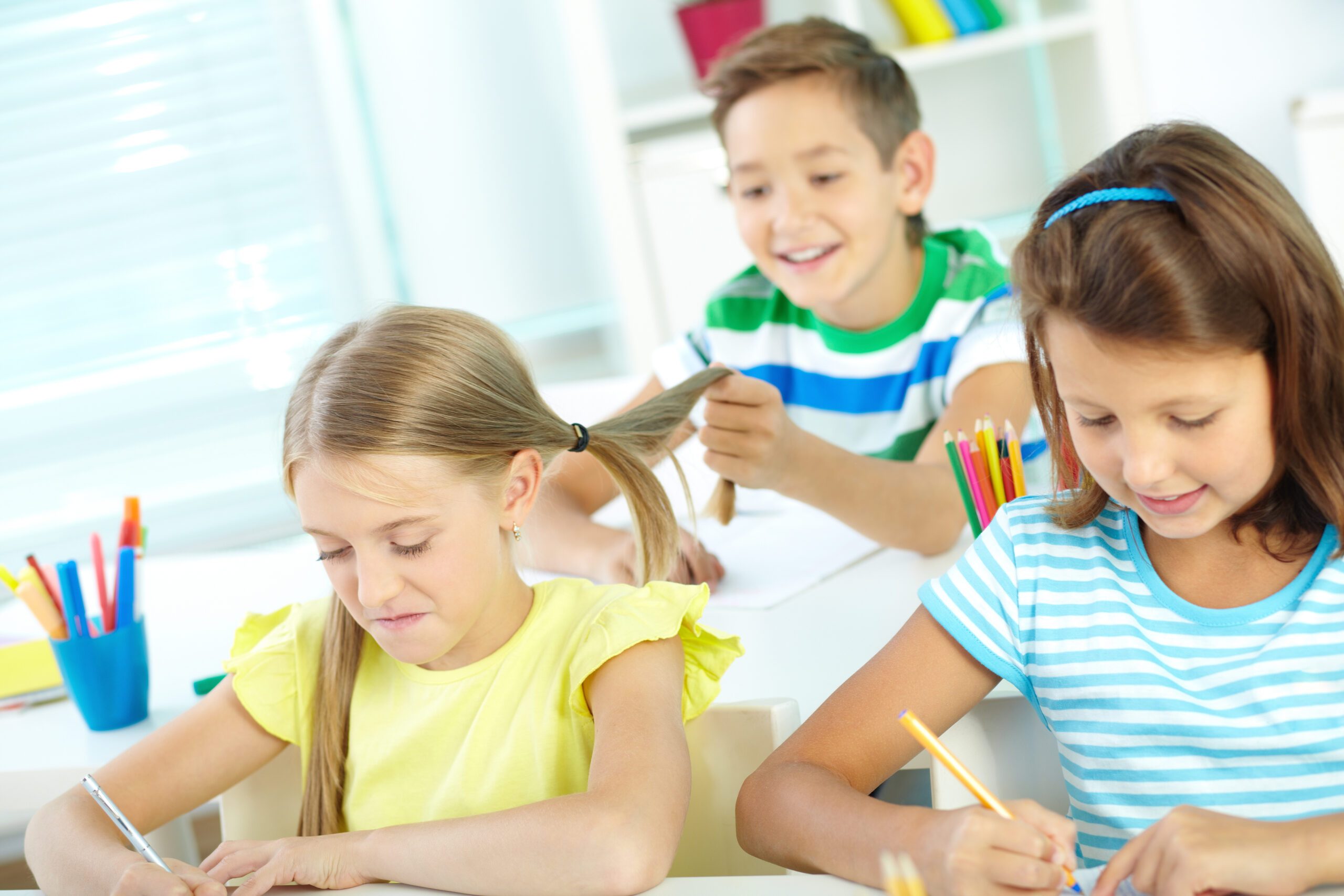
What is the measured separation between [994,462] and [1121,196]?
0.32m

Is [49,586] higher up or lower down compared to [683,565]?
higher up

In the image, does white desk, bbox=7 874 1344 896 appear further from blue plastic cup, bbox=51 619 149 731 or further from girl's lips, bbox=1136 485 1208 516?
blue plastic cup, bbox=51 619 149 731

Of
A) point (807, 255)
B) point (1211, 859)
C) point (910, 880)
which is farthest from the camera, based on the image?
point (807, 255)

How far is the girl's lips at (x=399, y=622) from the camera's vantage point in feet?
3.16

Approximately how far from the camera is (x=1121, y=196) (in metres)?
0.81

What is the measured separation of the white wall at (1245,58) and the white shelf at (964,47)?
230 mm

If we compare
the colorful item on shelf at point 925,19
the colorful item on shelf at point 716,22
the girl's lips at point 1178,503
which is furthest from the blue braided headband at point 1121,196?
the colorful item on shelf at point 925,19

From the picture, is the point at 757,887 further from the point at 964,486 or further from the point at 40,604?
the point at 40,604

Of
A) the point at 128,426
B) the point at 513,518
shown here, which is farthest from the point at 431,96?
the point at 513,518

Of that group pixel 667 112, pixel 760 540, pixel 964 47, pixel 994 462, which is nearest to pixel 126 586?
pixel 760 540

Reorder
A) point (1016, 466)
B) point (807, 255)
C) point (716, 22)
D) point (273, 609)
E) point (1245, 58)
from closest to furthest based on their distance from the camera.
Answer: point (1016, 466)
point (273, 609)
point (807, 255)
point (716, 22)
point (1245, 58)

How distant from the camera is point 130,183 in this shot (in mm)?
2773

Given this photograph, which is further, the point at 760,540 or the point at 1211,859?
the point at 760,540

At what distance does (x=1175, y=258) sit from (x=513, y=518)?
1.74 ft
